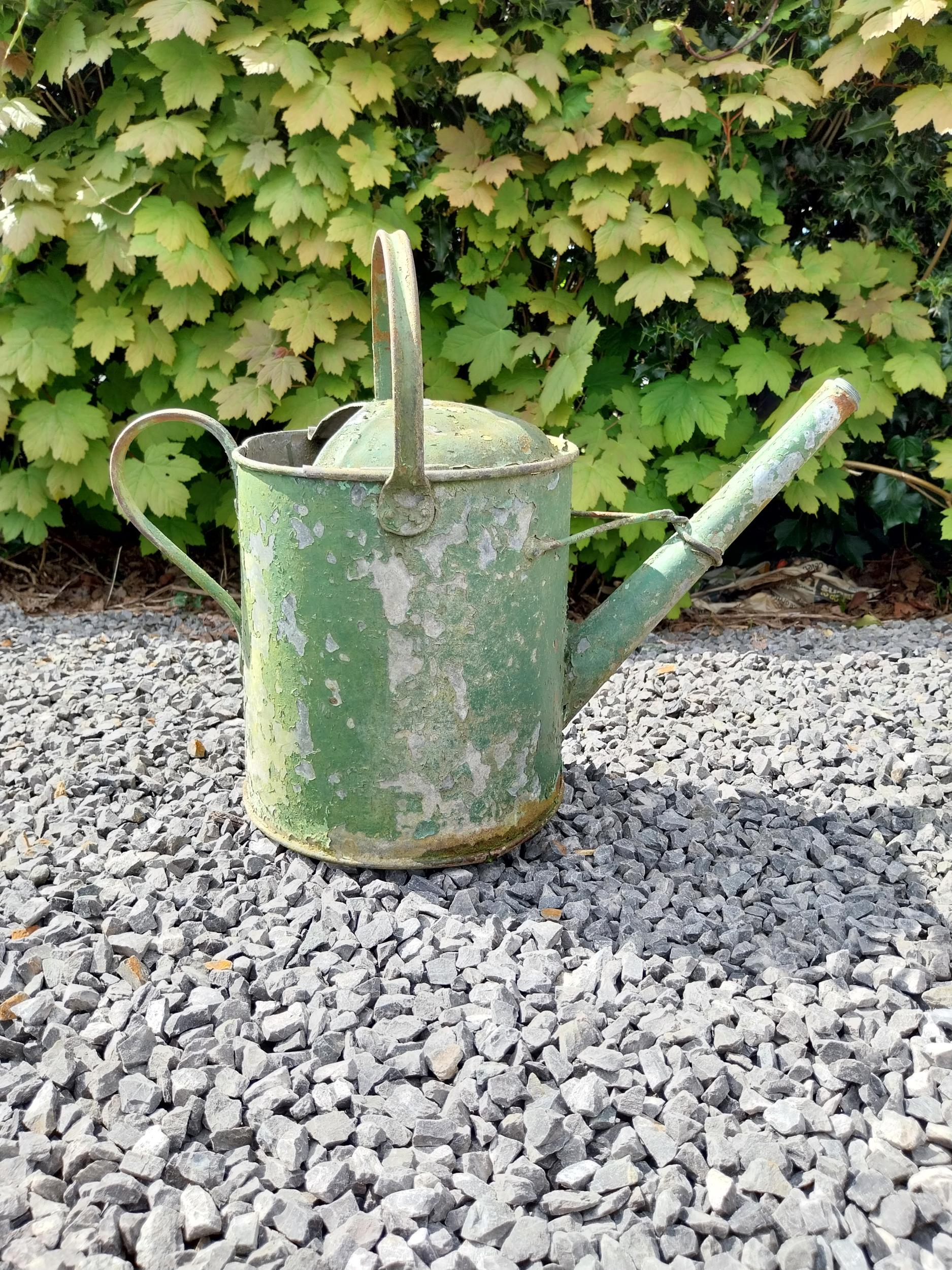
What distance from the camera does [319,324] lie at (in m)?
3.27

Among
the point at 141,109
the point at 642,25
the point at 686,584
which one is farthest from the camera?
the point at 141,109

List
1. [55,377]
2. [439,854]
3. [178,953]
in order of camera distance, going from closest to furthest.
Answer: [178,953], [439,854], [55,377]

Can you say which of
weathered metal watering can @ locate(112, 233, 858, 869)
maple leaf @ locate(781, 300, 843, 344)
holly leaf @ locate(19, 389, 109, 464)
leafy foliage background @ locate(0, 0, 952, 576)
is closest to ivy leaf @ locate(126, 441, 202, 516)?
leafy foliage background @ locate(0, 0, 952, 576)

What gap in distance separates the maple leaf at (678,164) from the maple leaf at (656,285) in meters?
0.22

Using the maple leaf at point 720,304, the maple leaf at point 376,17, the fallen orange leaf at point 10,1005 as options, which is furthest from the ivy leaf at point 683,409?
the fallen orange leaf at point 10,1005

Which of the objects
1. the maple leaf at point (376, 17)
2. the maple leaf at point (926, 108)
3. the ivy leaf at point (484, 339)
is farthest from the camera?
the ivy leaf at point (484, 339)

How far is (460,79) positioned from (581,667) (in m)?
2.08

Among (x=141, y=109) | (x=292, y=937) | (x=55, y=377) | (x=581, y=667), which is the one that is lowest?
(x=292, y=937)

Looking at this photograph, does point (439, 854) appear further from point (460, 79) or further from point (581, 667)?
point (460, 79)

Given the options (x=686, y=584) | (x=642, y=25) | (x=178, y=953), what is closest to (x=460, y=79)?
(x=642, y=25)

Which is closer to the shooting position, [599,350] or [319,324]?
[319,324]

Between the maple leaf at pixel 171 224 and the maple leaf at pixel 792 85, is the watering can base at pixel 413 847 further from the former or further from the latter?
the maple leaf at pixel 792 85

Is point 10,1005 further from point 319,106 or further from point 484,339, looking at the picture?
point 319,106

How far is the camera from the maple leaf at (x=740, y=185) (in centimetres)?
316
